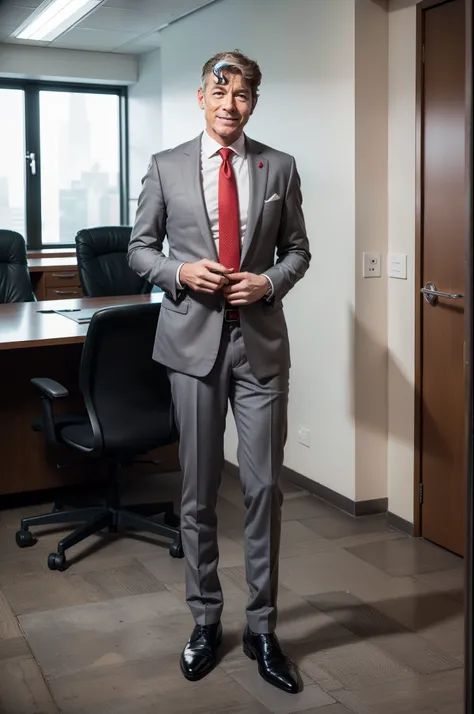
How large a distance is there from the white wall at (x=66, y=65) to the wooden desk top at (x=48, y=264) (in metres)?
1.30

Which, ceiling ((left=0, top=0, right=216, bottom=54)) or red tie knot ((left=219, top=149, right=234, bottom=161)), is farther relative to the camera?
ceiling ((left=0, top=0, right=216, bottom=54))

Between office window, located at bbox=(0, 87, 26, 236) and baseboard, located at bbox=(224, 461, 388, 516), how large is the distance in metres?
3.37

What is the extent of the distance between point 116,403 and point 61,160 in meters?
3.96

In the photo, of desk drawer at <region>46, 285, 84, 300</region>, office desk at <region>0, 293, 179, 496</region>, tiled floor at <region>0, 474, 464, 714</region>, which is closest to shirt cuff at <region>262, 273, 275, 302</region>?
tiled floor at <region>0, 474, 464, 714</region>

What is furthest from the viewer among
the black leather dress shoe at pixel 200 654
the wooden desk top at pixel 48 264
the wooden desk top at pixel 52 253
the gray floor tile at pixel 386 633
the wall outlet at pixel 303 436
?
the wooden desk top at pixel 52 253

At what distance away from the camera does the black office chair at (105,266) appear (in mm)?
5129

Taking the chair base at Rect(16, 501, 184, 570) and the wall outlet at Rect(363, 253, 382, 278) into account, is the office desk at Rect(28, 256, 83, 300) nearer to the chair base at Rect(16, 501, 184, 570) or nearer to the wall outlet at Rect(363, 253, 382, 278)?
the chair base at Rect(16, 501, 184, 570)

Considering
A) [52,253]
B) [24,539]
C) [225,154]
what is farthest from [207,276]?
[52,253]

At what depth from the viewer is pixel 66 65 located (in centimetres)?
649

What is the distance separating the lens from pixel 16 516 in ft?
13.1

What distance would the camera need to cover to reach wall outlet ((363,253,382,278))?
12.6 ft

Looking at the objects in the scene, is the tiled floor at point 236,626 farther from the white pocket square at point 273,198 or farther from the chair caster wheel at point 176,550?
the white pocket square at point 273,198

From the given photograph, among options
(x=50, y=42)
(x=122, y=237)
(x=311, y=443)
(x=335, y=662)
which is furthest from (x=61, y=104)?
(x=335, y=662)

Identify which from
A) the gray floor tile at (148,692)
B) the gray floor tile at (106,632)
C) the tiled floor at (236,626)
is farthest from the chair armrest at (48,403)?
the gray floor tile at (148,692)
